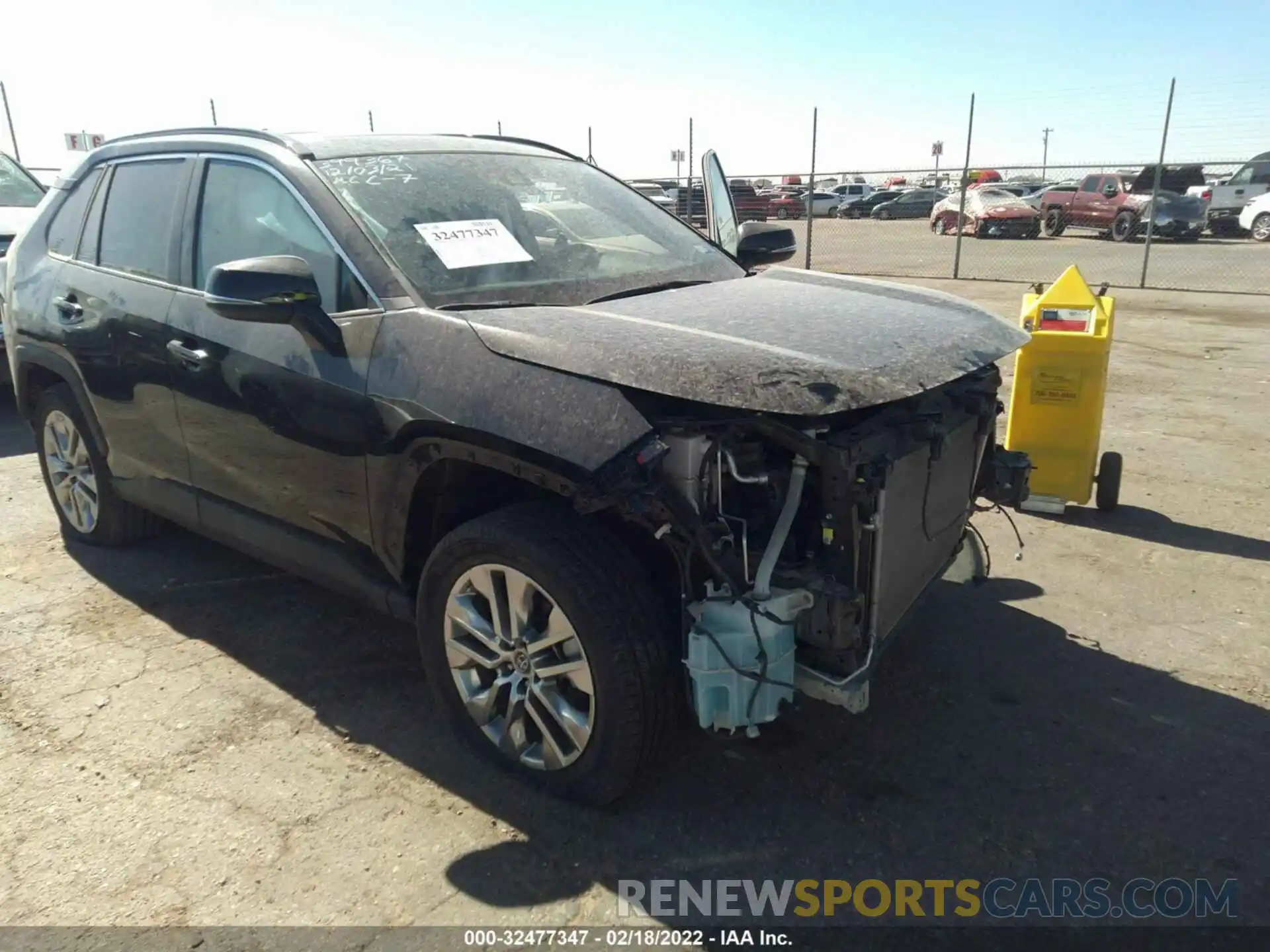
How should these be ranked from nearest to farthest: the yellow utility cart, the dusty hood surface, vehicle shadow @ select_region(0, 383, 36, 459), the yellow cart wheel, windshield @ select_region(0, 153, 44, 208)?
1. the dusty hood surface
2. the yellow utility cart
3. the yellow cart wheel
4. vehicle shadow @ select_region(0, 383, 36, 459)
5. windshield @ select_region(0, 153, 44, 208)

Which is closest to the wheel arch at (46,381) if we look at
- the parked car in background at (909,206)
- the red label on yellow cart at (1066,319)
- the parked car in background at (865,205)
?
the red label on yellow cart at (1066,319)

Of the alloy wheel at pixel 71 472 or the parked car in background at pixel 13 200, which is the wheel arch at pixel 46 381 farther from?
the parked car in background at pixel 13 200

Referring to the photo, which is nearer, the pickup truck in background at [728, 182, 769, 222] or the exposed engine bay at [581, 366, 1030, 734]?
the exposed engine bay at [581, 366, 1030, 734]

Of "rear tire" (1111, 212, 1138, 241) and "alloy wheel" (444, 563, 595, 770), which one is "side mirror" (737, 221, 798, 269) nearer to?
"alloy wheel" (444, 563, 595, 770)

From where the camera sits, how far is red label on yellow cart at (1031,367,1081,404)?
16.3 ft

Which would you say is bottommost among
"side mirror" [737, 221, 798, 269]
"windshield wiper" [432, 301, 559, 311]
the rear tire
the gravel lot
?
the gravel lot

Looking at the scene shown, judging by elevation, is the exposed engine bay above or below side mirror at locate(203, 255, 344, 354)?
below

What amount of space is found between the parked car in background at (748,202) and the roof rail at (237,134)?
1549 centimetres

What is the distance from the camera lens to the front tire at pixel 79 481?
14.6 ft

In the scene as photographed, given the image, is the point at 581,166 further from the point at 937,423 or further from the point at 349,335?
the point at 937,423

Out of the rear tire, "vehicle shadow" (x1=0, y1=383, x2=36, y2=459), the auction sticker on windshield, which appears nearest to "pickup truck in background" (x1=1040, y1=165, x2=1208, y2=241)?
the rear tire

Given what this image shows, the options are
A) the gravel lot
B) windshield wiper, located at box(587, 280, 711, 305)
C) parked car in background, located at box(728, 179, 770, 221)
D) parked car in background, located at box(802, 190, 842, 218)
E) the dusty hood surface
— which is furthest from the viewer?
parked car in background, located at box(802, 190, 842, 218)

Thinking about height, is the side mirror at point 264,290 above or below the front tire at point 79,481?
above

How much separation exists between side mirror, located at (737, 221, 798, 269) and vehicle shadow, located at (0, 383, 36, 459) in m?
5.11
